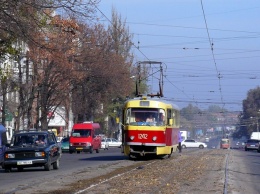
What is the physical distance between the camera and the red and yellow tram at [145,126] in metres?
36.8

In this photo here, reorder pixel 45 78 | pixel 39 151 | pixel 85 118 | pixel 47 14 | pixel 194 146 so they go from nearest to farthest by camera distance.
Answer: pixel 47 14, pixel 39 151, pixel 45 78, pixel 85 118, pixel 194 146

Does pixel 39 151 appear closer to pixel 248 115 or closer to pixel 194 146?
pixel 194 146

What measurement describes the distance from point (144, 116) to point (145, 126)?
0.77 m

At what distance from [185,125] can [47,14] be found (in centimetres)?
14346

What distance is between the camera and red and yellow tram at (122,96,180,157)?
121ft

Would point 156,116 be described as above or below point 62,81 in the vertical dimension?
below

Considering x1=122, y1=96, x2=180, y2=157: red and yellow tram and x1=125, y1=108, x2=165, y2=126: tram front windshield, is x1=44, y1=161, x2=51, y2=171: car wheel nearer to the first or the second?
x1=122, y1=96, x2=180, y2=157: red and yellow tram

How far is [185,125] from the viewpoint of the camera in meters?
164

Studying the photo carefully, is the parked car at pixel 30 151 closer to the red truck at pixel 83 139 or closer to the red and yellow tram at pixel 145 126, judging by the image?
the red and yellow tram at pixel 145 126

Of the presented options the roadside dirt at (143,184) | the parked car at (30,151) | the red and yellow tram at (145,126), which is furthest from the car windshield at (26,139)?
the red and yellow tram at (145,126)

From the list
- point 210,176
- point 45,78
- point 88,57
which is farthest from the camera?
point 88,57

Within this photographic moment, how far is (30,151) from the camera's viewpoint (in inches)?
1142

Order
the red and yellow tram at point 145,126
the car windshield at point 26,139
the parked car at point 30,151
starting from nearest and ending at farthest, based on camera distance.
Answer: the parked car at point 30,151, the car windshield at point 26,139, the red and yellow tram at point 145,126

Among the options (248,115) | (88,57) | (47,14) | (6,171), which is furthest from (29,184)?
(248,115)
